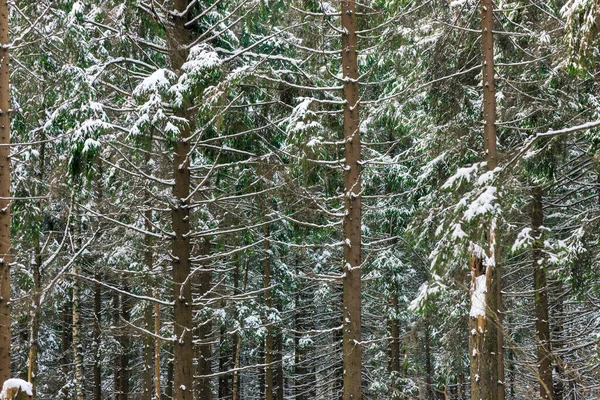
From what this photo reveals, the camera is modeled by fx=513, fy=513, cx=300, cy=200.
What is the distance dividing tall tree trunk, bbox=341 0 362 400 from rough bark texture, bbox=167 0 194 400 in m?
2.48

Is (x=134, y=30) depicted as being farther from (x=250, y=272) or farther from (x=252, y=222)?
(x=250, y=272)

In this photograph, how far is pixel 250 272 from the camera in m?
23.4

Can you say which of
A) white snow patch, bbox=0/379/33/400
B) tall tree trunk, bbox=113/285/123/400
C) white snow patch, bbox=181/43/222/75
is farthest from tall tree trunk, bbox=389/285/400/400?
white snow patch, bbox=0/379/33/400

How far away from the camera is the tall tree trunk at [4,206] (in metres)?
6.94

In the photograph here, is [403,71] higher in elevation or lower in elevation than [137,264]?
higher

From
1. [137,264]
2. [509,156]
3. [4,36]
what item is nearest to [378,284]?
[137,264]

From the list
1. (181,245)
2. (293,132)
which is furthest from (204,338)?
(293,132)

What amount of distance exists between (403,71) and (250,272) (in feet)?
48.9

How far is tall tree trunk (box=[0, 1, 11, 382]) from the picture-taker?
6938 millimetres

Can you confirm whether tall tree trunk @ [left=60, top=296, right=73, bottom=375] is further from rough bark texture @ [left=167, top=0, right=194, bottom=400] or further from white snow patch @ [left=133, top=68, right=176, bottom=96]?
white snow patch @ [left=133, top=68, right=176, bottom=96]

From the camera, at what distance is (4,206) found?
719 centimetres

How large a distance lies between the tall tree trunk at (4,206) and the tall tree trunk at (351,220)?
15.8 ft

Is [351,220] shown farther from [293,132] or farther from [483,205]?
[483,205]

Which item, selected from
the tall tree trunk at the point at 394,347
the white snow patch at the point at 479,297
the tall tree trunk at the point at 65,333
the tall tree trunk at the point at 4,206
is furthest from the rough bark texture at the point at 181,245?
the tall tree trunk at the point at 394,347
